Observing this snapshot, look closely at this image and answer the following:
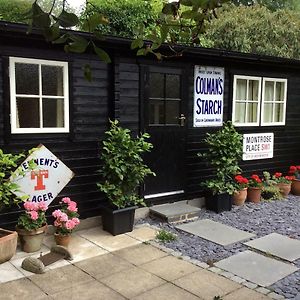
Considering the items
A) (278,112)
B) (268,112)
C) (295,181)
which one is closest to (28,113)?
(268,112)

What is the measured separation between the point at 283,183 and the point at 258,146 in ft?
2.68

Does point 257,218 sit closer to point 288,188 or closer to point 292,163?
point 288,188

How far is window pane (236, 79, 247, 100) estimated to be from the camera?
6.57m

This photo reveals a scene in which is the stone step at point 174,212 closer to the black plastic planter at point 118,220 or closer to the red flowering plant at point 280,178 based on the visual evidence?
the black plastic planter at point 118,220

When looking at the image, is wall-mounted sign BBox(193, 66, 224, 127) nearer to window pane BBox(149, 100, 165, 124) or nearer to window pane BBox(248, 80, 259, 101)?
window pane BBox(149, 100, 165, 124)

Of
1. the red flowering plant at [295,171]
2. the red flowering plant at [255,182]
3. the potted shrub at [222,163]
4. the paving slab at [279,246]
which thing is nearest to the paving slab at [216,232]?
the paving slab at [279,246]

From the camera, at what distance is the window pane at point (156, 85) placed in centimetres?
545

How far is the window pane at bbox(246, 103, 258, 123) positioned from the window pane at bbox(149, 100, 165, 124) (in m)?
2.01

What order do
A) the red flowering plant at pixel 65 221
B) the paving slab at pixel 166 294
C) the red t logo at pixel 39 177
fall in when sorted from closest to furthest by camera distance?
the paving slab at pixel 166 294 < the red flowering plant at pixel 65 221 < the red t logo at pixel 39 177

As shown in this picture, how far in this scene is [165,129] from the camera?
5.62m

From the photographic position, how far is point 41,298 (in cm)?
314

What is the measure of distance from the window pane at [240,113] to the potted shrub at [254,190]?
1.04m

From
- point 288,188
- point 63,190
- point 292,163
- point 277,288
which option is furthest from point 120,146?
point 292,163

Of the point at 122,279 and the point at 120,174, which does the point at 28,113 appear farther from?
the point at 122,279
